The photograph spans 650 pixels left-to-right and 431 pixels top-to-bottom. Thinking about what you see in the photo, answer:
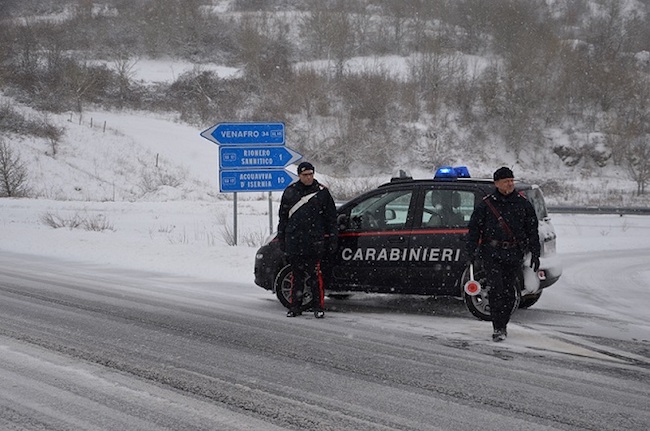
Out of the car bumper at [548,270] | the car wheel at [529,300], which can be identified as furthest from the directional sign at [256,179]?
the car bumper at [548,270]

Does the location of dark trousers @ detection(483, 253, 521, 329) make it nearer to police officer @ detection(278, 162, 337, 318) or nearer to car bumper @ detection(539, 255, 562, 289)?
car bumper @ detection(539, 255, 562, 289)

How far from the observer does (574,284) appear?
12328 mm

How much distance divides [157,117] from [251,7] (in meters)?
30.8

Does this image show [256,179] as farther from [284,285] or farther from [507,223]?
[507,223]

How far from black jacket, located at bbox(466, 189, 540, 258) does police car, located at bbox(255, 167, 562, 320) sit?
105 cm

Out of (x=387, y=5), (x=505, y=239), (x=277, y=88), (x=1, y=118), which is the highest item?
(x=387, y=5)

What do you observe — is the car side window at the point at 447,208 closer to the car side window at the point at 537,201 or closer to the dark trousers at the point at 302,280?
the car side window at the point at 537,201

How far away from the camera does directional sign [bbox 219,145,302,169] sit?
14.8 metres

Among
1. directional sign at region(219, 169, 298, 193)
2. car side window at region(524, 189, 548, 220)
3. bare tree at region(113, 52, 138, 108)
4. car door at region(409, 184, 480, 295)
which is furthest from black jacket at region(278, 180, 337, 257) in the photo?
bare tree at region(113, 52, 138, 108)

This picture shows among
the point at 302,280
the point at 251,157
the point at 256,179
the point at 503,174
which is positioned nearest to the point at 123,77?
the point at 251,157

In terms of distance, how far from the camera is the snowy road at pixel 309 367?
4.83 metres

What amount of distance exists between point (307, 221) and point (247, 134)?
653 cm

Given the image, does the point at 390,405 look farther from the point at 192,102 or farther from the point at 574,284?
the point at 192,102

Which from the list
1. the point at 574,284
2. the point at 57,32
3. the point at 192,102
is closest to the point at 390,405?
the point at 574,284
